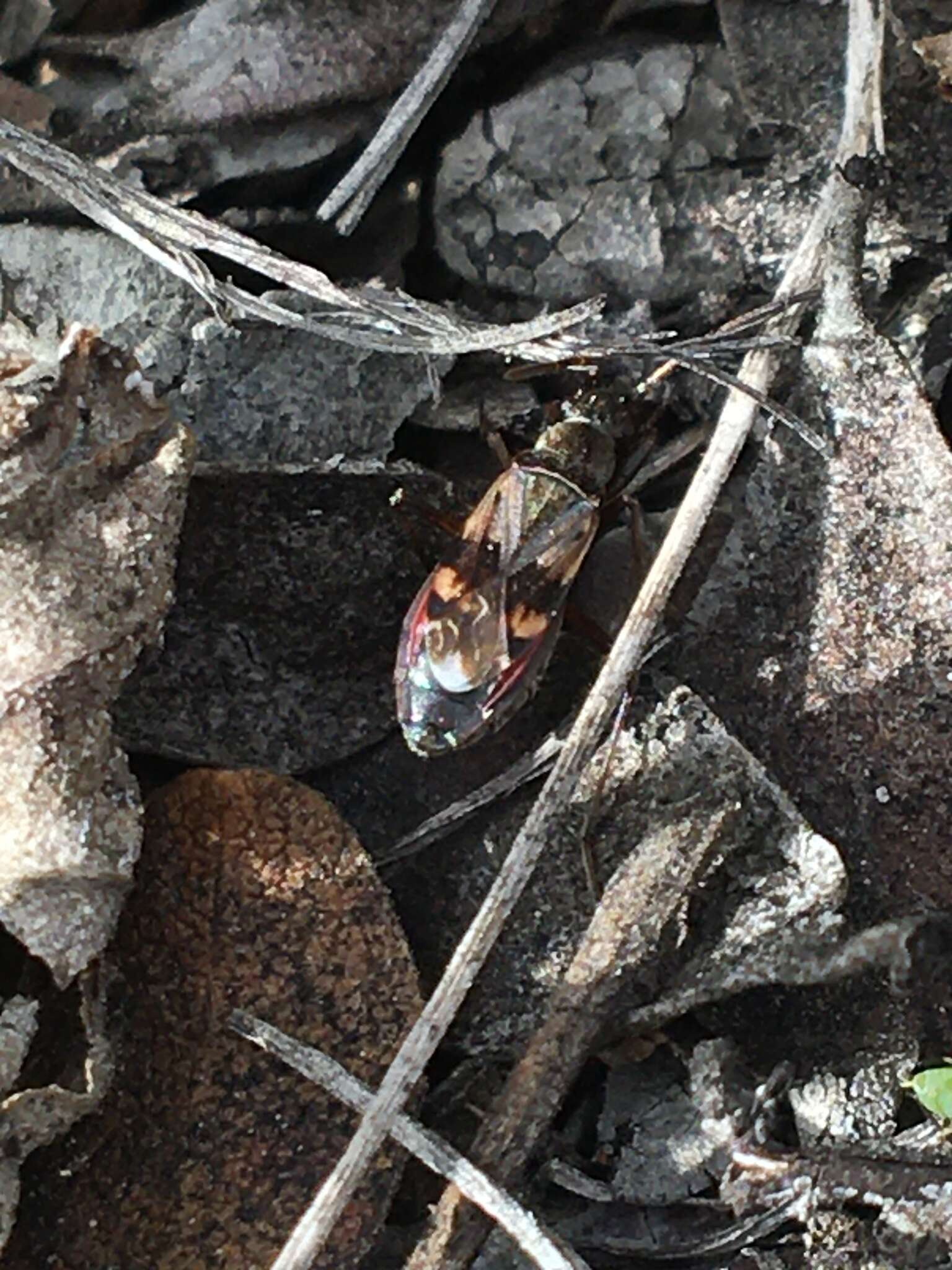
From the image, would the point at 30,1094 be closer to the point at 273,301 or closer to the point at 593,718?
the point at 593,718

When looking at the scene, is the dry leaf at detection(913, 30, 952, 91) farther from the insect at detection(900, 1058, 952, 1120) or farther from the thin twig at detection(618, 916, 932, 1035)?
the insect at detection(900, 1058, 952, 1120)

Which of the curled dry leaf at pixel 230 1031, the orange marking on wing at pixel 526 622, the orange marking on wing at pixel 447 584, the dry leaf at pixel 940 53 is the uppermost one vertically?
the dry leaf at pixel 940 53

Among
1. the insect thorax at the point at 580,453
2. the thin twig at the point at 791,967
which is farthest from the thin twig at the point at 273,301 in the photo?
the thin twig at the point at 791,967

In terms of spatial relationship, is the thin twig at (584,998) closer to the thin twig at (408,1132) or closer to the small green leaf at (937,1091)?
the thin twig at (408,1132)

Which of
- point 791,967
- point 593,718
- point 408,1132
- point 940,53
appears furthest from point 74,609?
point 940,53

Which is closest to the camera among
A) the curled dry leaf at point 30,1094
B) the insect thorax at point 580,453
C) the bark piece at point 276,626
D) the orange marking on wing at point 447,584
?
the curled dry leaf at point 30,1094

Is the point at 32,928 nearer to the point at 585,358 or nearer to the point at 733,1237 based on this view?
the point at 733,1237
